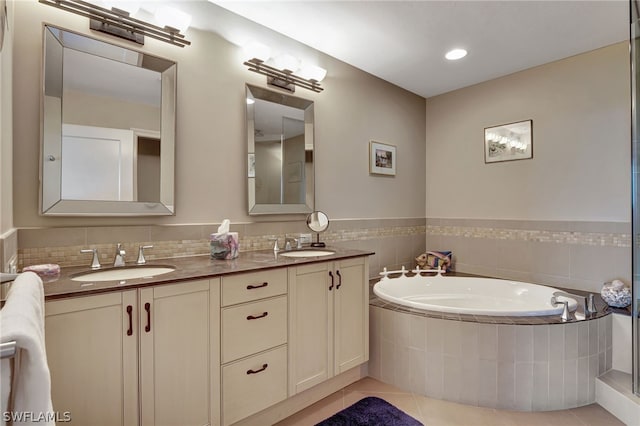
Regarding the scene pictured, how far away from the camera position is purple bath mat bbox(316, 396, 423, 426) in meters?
1.83

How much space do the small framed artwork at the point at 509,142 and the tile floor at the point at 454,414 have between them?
2141mm

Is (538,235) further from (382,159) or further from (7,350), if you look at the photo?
(7,350)

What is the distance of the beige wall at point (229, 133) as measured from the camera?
4.89 ft

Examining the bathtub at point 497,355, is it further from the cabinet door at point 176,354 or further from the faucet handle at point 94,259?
the faucet handle at point 94,259

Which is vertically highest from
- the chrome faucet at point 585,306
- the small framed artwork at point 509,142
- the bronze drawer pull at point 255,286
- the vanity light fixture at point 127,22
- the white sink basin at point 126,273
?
the vanity light fixture at point 127,22

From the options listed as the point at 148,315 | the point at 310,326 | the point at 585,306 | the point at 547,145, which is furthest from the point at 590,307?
the point at 148,315

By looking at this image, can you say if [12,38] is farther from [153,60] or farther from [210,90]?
[210,90]

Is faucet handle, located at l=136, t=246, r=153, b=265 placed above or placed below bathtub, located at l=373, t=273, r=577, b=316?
above

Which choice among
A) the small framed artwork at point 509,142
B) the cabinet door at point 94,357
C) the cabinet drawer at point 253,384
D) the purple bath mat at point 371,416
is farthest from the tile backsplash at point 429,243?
the purple bath mat at point 371,416

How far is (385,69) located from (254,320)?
2.60 metres

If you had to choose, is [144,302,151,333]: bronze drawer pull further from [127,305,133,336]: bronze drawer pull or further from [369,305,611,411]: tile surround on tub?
[369,305,611,411]: tile surround on tub

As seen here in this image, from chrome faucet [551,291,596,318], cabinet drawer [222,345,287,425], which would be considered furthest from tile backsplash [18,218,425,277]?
chrome faucet [551,291,596,318]

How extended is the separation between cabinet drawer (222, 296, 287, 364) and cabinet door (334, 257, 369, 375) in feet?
1.48

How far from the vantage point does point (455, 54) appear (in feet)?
9.04
